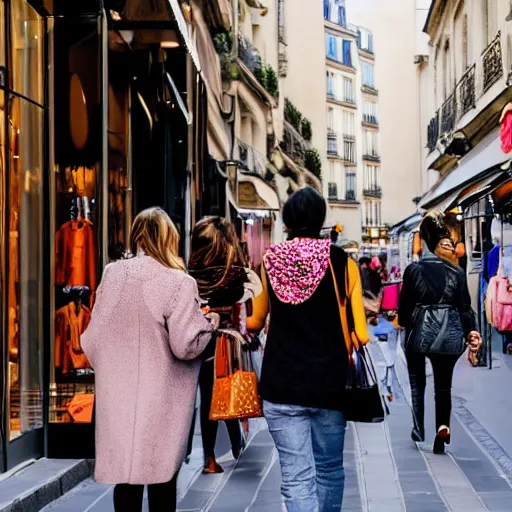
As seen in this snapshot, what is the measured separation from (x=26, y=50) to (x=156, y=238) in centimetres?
376

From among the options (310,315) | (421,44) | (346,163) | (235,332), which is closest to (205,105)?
→ (235,332)

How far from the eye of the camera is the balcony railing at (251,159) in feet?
105

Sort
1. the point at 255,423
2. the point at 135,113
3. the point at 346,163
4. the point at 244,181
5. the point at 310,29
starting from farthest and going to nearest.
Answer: the point at 346,163
the point at 310,29
the point at 244,181
the point at 135,113
the point at 255,423

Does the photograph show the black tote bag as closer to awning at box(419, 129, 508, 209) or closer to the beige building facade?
awning at box(419, 129, 508, 209)


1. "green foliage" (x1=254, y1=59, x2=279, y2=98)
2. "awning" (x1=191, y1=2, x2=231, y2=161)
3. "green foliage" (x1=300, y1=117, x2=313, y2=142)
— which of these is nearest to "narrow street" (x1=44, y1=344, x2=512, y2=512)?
"awning" (x1=191, y1=2, x2=231, y2=161)

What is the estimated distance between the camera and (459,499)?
7059mm

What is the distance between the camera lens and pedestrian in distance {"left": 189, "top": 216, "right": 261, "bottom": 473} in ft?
25.9

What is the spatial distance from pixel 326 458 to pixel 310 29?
48043 millimetres

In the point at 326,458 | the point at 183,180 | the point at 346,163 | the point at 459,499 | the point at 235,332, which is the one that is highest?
the point at 346,163

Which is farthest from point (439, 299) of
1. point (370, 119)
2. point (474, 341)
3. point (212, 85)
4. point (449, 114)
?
point (370, 119)

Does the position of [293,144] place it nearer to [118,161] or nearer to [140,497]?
[118,161]

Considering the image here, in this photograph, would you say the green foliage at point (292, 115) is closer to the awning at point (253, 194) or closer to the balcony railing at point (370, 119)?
the awning at point (253, 194)

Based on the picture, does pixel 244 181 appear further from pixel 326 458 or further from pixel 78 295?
pixel 326 458

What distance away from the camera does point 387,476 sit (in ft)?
25.9
